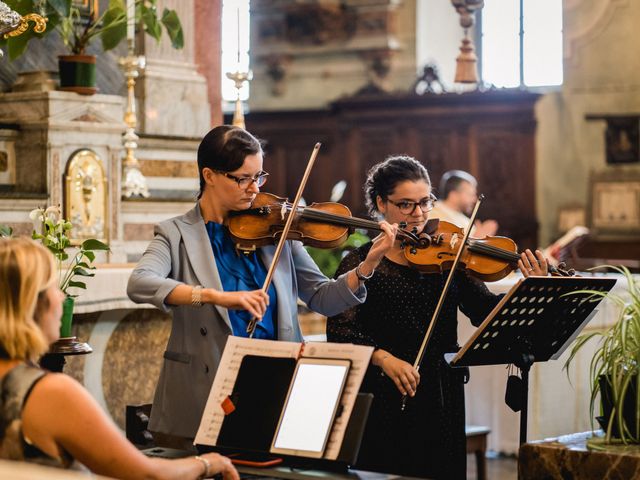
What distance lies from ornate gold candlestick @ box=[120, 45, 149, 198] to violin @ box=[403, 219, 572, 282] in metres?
3.39

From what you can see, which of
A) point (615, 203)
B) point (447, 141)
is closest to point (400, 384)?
point (447, 141)

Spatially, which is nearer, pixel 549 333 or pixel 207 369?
pixel 207 369

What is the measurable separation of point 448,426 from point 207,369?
0.86 metres

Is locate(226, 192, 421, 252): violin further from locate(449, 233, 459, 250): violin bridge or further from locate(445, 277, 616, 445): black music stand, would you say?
locate(445, 277, 616, 445): black music stand

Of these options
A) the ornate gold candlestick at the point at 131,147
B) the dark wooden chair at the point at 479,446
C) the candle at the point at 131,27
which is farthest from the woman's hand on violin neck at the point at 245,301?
the candle at the point at 131,27

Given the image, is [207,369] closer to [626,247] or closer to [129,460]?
[129,460]

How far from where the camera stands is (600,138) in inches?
535

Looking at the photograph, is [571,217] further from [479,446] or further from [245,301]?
[245,301]

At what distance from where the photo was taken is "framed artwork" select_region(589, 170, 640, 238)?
1332 centimetres

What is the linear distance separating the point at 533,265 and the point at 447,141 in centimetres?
976

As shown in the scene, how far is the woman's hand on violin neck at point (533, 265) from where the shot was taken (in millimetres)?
3732

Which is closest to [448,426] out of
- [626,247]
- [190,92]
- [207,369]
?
→ [207,369]

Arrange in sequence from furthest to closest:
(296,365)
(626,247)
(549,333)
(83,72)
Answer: (626,247) → (83,72) → (549,333) → (296,365)

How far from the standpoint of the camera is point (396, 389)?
144 inches
